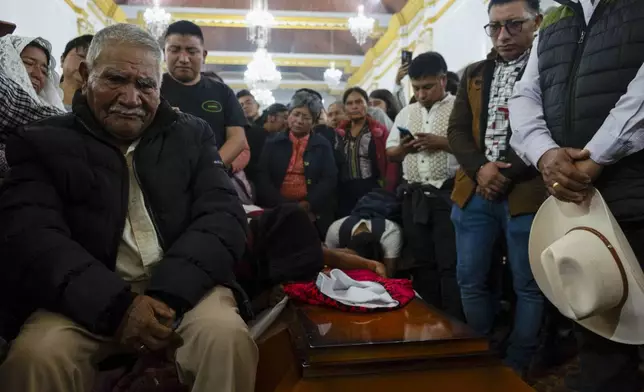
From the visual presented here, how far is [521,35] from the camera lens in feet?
6.95

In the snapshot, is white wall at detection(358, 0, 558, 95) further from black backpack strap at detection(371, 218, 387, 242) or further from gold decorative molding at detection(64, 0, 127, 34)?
gold decorative molding at detection(64, 0, 127, 34)

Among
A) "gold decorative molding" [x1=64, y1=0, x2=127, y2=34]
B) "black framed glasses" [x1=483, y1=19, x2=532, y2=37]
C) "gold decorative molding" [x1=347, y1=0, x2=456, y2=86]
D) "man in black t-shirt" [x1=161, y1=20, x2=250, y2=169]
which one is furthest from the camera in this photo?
"gold decorative molding" [x1=64, y1=0, x2=127, y2=34]

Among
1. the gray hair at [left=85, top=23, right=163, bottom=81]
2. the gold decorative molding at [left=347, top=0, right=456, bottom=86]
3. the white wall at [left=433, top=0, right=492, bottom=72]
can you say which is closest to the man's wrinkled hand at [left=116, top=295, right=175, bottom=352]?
the gray hair at [left=85, top=23, right=163, bottom=81]

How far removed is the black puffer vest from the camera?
145 cm

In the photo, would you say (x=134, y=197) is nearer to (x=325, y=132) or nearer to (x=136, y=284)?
(x=136, y=284)

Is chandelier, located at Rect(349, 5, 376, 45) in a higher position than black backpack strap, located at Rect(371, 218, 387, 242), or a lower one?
higher

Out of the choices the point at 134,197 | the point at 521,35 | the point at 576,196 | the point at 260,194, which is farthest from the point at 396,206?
the point at 134,197

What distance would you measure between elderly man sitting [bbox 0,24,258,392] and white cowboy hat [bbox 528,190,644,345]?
90cm

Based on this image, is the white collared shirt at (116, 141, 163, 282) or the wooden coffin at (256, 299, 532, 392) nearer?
the wooden coffin at (256, 299, 532, 392)

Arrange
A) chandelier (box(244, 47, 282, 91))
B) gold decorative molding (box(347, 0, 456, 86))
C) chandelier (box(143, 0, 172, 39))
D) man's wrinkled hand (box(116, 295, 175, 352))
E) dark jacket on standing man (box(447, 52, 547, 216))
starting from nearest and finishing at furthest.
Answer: man's wrinkled hand (box(116, 295, 175, 352))
dark jacket on standing man (box(447, 52, 547, 216))
gold decorative molding (box(347, 0, 456, 86))
chandelier (box(143, 0, 172, 39))
chandelier (box(244, 47, 282, 91))

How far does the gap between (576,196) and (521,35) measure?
0.89m

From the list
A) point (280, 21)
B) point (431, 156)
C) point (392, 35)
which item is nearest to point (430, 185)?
point (431, 156)

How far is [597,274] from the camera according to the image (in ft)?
4.50

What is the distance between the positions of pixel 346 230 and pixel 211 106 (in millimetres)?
1013
